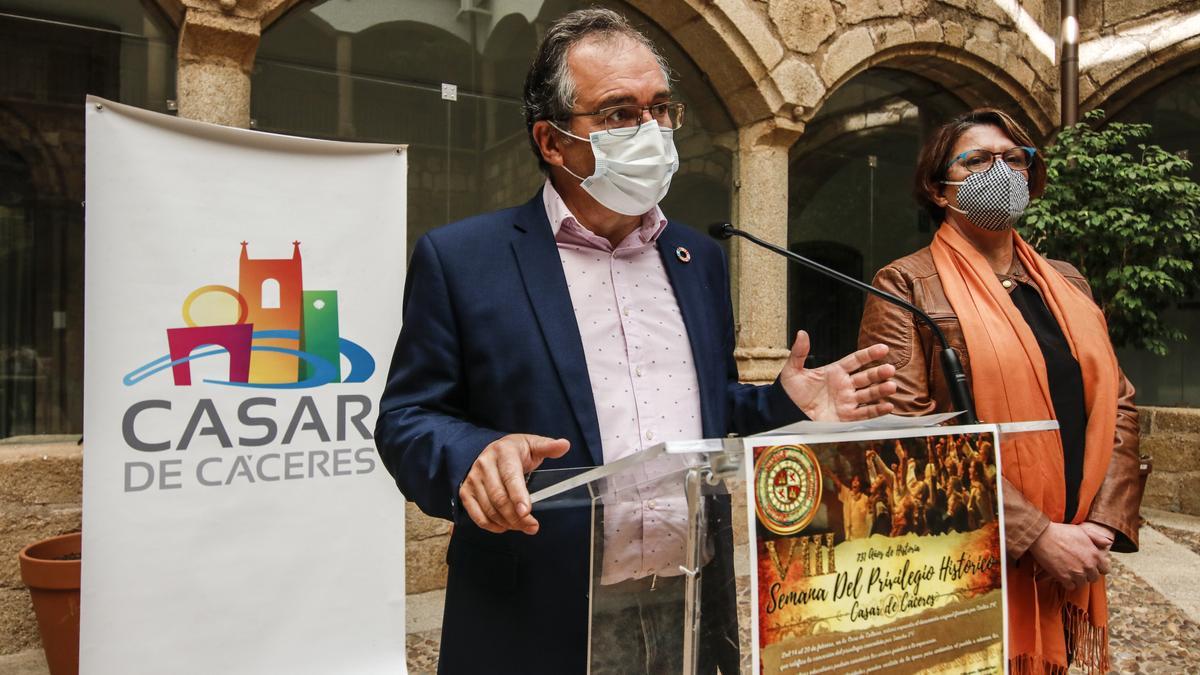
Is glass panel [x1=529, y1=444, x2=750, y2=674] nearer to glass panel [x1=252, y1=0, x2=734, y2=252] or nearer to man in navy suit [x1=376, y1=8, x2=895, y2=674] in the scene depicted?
man in navy suit [x1=376, y1=8, x2=895, y2=674]

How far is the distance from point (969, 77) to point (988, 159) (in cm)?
443

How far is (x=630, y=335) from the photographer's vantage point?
4.33 ft

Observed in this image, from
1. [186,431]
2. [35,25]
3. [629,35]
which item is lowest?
[186,431]

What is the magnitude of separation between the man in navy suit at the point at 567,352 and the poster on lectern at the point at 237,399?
1510mm

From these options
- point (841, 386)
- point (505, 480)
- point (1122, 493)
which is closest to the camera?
point (505, 480)

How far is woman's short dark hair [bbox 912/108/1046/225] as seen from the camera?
204 cm

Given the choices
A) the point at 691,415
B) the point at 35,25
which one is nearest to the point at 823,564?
the point at 691,415

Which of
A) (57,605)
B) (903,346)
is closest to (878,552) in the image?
(903,346)

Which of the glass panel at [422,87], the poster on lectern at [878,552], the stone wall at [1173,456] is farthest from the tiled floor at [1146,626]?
the poster on lectern at [878,552]

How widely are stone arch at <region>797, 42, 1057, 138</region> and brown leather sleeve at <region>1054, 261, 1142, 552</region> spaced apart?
3590mm

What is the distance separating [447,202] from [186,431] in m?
2.02

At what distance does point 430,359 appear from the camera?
126 cm

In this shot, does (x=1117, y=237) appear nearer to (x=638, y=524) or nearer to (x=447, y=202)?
(x=447, y=202)

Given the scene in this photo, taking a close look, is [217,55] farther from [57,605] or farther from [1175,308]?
[1175,308]
